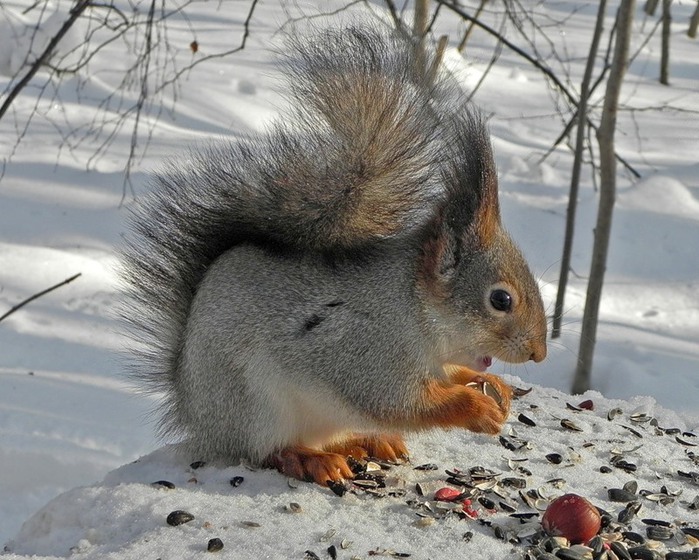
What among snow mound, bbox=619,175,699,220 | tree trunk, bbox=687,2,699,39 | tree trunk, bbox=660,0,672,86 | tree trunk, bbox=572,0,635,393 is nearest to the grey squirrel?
tree trunk, bbox=572,0,635,393

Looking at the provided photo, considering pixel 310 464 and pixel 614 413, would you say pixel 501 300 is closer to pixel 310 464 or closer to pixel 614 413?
pixel 310 464

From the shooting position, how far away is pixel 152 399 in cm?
390

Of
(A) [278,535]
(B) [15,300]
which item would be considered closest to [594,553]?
(A) [278,535]

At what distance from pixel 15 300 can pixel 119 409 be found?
83 centimetres

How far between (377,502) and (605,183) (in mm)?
2255

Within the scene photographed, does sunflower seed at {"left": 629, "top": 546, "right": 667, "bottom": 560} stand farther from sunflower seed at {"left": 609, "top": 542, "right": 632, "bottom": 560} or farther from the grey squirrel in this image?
the grey squirrel

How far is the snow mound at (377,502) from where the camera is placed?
68.7 inches

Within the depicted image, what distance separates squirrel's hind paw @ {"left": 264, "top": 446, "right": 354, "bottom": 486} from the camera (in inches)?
78.2

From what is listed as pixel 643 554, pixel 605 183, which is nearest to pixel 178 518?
pixel 643 554

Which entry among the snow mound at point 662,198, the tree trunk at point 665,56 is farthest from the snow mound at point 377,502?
the tree trunk at point 665,56

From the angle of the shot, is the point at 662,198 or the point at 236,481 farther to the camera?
the point at 662,198

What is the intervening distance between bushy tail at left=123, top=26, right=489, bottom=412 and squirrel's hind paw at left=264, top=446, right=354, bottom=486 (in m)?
0.32

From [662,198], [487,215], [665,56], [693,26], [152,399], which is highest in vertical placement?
[693,26]

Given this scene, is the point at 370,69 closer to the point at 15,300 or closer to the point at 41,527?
the point at 41,527
